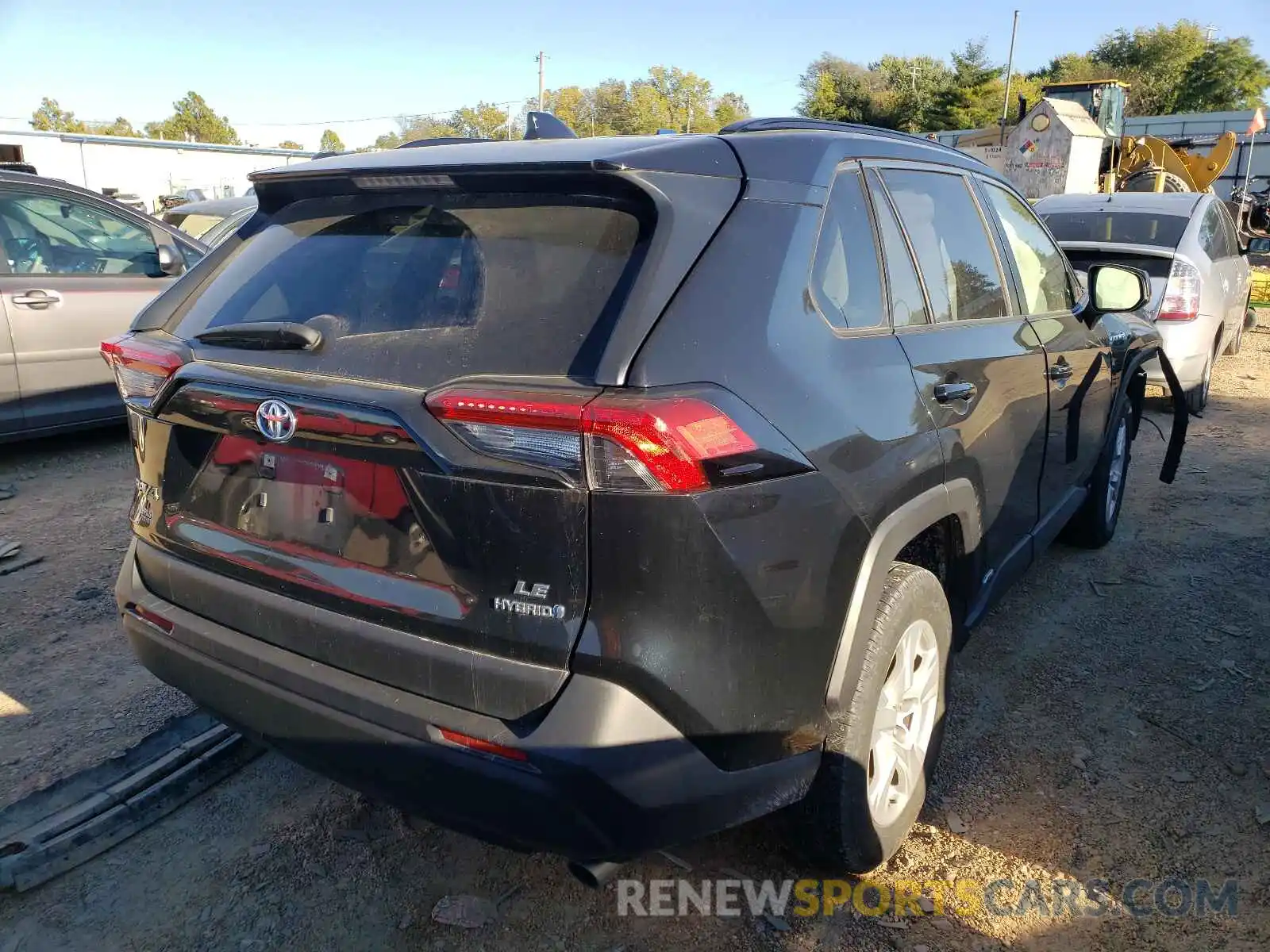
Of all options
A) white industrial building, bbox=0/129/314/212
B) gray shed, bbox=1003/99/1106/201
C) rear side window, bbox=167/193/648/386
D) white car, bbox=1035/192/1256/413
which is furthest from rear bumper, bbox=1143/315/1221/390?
white industrial building, bbox=0/129/314/212

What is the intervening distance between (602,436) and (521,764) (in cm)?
65

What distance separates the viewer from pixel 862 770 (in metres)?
2.28

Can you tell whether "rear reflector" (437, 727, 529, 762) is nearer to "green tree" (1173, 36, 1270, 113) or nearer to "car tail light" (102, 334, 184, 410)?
"car tail light" (102, 334, 184, 410)

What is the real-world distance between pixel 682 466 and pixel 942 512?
1094 mm

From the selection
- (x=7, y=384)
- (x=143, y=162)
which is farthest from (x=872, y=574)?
(x=143, y=162)

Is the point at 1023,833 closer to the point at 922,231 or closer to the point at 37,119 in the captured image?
the point at 922,231

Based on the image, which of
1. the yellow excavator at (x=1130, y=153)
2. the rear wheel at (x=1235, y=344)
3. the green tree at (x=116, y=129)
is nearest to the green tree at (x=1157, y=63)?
the yellow excavator at (x=1130, y=153)

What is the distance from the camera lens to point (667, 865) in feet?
8.50

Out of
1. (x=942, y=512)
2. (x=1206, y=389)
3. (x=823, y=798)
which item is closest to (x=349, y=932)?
(x=823, y=798)

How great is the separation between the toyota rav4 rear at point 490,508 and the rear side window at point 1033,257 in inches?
69.8

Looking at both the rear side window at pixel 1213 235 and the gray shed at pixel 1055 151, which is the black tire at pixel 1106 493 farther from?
the gray shed at pixel 1055 151

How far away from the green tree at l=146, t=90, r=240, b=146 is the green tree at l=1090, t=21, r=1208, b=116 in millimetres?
65253

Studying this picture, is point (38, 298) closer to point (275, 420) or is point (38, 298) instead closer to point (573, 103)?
point (275, 420)

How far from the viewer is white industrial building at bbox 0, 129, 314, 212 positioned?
33844 millimetres
